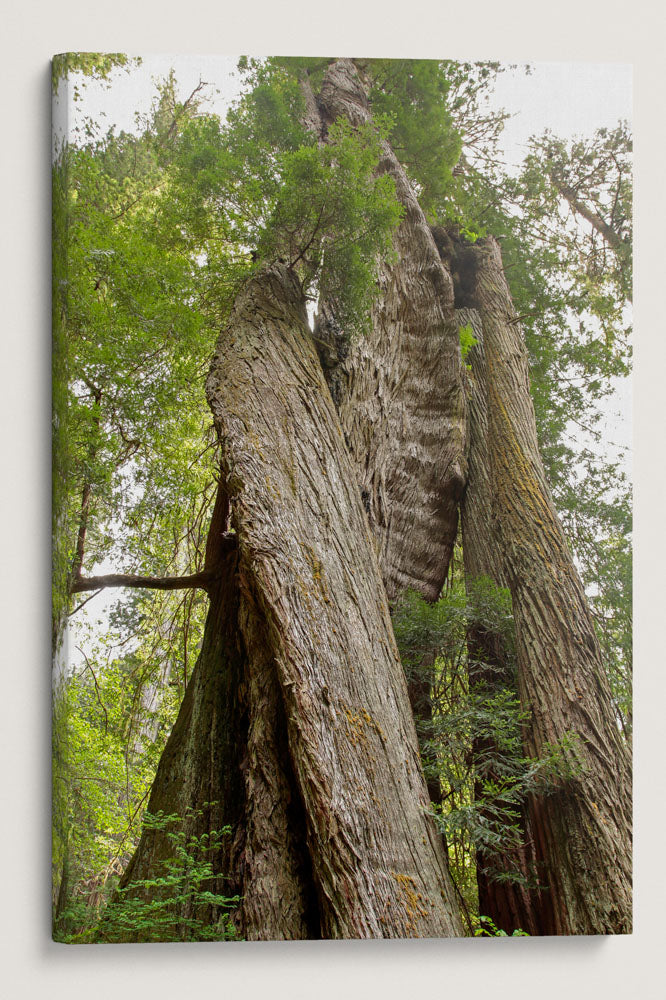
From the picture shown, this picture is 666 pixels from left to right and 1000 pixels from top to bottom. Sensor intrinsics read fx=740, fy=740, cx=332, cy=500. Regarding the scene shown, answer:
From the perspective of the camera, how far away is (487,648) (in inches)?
110

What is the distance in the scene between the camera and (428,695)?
8.83ft

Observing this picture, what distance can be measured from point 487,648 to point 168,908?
140 centimetres

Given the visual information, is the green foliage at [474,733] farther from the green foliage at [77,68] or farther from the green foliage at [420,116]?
the green foliage at [77,68]

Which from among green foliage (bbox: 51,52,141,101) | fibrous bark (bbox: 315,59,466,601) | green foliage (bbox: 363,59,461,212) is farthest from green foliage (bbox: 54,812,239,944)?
green foliage (bbox: 363,59,461,212)

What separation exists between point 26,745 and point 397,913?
1308 millimetres

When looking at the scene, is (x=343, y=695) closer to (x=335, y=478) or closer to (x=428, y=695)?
(x=428, y=695)

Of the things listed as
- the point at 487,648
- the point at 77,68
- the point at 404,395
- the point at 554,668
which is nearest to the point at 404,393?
the point at 404,395

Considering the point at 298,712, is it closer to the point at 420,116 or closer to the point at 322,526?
the point at 322,526

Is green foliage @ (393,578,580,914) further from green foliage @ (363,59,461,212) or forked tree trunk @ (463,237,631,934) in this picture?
green foliage @ (363,59,461,212)

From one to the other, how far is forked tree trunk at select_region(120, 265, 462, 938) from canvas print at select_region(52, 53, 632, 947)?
0.03ft

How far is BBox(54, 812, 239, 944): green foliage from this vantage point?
229cm

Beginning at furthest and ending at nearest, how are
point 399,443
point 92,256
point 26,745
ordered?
point 399,443 → point 92,256 → point 26,745
